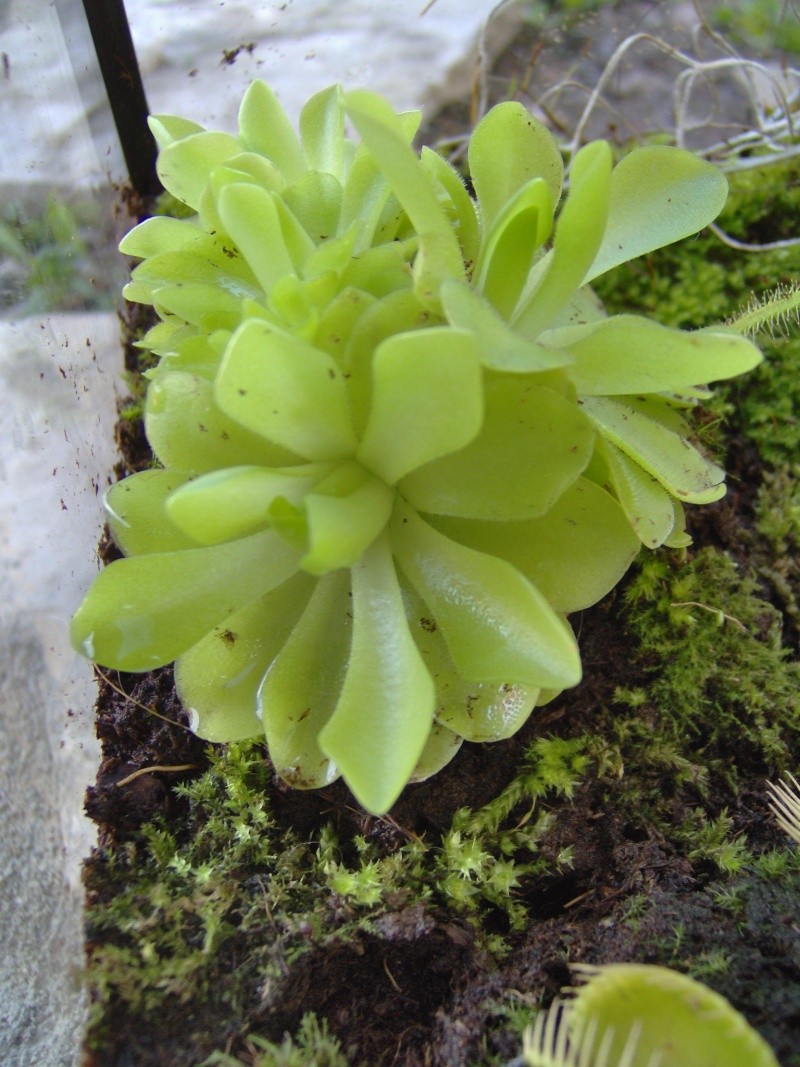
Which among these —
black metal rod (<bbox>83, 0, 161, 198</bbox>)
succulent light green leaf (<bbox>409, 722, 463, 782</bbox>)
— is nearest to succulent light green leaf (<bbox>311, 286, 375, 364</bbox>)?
succulent light green leaf (<bbox>409, 722, 463, 782</bbox>)

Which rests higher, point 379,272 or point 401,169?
point 401,169

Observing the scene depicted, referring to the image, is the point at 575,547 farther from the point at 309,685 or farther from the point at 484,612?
the point at 309,685

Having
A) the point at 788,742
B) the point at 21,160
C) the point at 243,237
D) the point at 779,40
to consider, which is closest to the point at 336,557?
the point at 243,237

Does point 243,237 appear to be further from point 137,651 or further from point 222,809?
point 222,809

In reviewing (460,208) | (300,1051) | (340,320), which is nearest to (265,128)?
(460,208)

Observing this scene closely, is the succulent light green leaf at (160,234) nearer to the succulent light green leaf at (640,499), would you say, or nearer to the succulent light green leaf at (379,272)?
the succulent light green leaf at (379,272)

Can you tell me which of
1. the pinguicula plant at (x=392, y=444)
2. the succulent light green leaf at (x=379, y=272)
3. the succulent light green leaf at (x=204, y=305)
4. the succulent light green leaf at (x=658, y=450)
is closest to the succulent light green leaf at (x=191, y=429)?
the pinguicula plant at (x=392, y=444)

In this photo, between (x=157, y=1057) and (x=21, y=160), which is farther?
(x=21, y=160)
